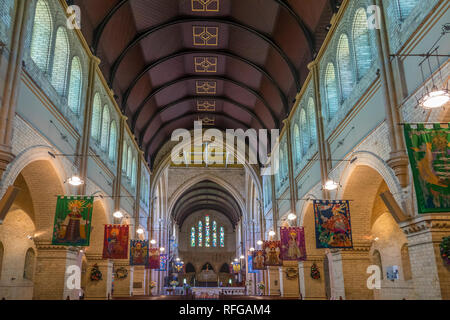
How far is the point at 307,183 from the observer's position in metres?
22.8

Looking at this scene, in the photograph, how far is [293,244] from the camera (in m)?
21.8

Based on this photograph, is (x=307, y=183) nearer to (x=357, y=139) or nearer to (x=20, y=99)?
(x=357, y=139)

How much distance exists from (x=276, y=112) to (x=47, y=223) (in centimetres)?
1887

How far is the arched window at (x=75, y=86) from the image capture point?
59.8 ft

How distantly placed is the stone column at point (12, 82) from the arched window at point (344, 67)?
12212 millimetres

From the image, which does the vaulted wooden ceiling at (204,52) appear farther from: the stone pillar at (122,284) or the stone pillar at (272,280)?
the stone pillar at (272,280)

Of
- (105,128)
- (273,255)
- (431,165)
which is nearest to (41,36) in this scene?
(105,128)

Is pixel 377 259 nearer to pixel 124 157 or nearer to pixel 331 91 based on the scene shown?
pixel 331 91

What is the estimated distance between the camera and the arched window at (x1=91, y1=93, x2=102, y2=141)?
21625 millimetres

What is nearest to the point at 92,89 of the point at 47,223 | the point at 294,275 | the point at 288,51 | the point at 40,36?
the point at 40,36

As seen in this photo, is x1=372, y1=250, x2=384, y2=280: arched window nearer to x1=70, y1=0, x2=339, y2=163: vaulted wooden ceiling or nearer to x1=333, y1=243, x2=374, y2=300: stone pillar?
x1=333, y1=243, x2=374, y2=300: stone pillar

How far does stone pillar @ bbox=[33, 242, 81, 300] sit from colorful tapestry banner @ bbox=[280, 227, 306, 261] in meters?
10.9

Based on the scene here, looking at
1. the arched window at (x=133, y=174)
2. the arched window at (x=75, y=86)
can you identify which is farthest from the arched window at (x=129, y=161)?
the arched window at (x=75, y=86)

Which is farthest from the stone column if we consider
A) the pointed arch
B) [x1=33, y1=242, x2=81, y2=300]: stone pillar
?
the pointed arch
